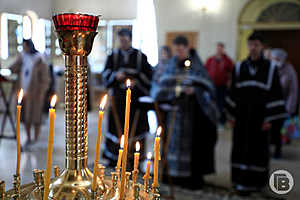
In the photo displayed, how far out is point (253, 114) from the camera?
2.36m

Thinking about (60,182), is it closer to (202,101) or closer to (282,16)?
(202,101)

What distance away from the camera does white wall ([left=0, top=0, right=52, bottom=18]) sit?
1.97ft

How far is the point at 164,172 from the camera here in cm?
263

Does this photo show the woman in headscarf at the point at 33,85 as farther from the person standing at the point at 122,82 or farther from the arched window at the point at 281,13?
the arched window at the point at 281,13

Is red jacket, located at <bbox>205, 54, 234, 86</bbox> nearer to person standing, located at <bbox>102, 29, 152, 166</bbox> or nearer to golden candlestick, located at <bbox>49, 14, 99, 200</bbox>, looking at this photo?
person standing, located at <bbox>102, 29, 152, 166</bbox>

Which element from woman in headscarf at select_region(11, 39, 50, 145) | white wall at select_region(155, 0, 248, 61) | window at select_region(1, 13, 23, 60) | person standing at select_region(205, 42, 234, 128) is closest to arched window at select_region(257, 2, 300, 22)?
white wall at select_region(155, 0, 248, 61)

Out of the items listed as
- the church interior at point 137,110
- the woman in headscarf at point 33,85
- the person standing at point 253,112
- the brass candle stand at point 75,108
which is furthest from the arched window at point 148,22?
the woman in headscarf at point 33,85

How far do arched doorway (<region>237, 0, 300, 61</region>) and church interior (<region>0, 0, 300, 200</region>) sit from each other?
0.81 m

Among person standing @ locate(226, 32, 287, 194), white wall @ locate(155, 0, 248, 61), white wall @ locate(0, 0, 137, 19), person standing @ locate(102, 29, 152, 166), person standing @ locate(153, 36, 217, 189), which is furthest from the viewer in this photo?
white wall @ locate(155, 0, 248, 61)

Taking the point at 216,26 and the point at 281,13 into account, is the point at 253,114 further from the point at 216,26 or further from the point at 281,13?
the point at 281,13

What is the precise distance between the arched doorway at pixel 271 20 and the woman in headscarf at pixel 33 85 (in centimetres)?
361

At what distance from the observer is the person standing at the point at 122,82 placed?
8.87 feet

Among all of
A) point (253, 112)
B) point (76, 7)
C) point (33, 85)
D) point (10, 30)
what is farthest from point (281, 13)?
point (76, 7)

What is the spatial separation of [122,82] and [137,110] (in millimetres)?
267
